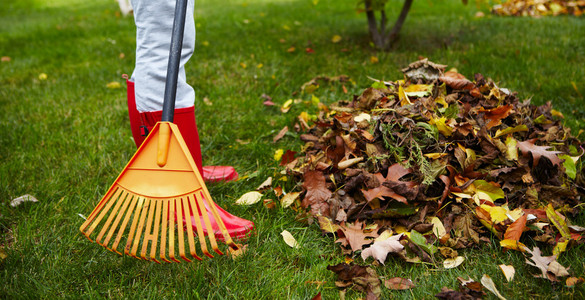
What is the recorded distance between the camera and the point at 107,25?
564cm

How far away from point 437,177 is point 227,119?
1516 millimetres

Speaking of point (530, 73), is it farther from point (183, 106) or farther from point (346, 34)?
point (183, 106)

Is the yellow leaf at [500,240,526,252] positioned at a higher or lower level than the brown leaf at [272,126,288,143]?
lower

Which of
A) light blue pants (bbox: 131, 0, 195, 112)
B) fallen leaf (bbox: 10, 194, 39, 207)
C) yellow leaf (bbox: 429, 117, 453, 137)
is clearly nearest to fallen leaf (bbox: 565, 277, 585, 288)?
yellow leaf (bbox: 429, 117, 453, 137)

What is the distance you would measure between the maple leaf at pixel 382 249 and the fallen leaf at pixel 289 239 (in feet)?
0.89

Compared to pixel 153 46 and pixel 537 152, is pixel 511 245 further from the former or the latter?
pixel 153 46

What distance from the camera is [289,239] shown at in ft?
5.37

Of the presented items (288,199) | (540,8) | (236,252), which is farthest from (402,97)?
(540,8)

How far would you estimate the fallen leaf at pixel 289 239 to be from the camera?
161cm

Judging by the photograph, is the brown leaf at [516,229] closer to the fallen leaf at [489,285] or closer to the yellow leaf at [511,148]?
the fallen leaf at [489,285]

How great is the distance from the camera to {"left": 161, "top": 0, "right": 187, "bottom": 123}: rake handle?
1385 mm

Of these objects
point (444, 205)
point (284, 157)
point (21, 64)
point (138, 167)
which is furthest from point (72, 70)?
point (444, 205)

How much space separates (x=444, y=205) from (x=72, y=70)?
360 centimetres

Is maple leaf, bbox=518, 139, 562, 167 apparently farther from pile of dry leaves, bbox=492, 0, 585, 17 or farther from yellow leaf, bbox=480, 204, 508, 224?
pile of dry leaves, bbox=492, 0, 585, 17
